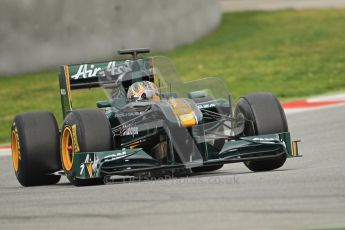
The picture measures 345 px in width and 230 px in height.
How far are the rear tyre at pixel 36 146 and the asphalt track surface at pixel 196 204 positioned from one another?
651 millimetres

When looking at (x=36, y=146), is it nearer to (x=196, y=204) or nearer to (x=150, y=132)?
(x=150, y=132)

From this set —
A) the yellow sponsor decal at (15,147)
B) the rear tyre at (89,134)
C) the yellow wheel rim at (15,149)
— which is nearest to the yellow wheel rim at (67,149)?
the rear tyre at (89,134)

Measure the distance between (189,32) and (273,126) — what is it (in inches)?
621

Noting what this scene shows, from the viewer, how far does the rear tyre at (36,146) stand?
11336mm

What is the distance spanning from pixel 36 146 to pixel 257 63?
12524mm

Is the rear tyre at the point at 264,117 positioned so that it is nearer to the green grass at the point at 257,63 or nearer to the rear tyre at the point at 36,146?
the rear tyre at the point at 36,146

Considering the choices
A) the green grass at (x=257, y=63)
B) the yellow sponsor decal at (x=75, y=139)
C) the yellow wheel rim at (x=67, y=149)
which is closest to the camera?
the yellow sponsor decal at (x=75, y=139)

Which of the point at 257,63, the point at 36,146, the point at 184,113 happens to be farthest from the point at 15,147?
the point at 257,63

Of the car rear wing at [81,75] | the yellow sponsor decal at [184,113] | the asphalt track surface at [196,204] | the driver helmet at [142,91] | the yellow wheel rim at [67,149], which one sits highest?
the car rear wing at [81,75]

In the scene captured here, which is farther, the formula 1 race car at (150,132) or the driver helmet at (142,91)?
the driver helmet at (142,91)

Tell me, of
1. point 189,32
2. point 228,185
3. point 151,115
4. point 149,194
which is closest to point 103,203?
point 149,194

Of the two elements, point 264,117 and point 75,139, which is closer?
point 75,139

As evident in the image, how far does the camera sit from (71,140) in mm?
10852

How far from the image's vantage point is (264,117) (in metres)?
10.7
